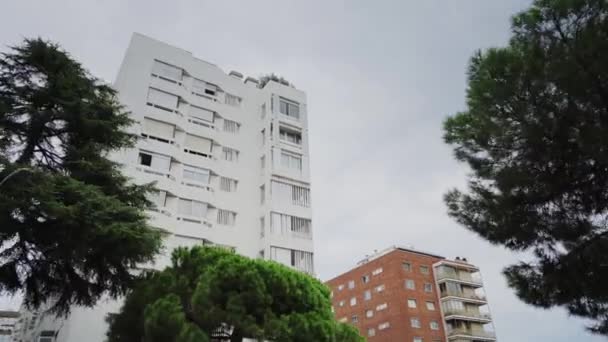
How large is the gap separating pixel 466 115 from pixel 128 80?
20.4 metres

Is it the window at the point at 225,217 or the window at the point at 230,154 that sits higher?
the window at the point at 230,154

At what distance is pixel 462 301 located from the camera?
47.7 m

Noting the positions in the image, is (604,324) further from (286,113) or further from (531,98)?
(286,113)

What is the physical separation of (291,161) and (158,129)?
8.05 m

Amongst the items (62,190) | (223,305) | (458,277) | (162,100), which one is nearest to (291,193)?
(162,100)

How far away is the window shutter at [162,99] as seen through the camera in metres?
25.4

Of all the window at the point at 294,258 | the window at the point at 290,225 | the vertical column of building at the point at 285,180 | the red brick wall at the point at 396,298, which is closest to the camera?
the window at the point at 294,258

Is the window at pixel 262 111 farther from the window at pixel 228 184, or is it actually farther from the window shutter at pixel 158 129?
the window shutter at pixel 158 129

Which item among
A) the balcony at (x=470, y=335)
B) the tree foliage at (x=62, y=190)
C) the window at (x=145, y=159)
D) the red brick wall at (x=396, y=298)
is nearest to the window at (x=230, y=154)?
the window at (x=145, y=159)

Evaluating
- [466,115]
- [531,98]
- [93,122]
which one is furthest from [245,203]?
[531,98]

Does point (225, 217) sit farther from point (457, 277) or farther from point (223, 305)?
point (457, 277)

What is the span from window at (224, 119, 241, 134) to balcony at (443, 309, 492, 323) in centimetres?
3219

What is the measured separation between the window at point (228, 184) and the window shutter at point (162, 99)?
5235 millimetres

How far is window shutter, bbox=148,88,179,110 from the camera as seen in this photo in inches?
1001
